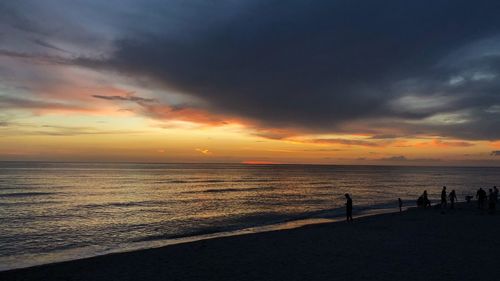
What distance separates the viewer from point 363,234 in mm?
20703

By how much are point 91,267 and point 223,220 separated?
1681cm

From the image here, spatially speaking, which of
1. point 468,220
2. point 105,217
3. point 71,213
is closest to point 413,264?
point 468,220

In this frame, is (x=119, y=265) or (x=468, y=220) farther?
(x=468, y=220)

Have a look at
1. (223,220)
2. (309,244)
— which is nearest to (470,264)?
(309,244)

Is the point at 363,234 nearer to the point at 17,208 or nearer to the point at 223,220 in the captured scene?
the point at 223,220

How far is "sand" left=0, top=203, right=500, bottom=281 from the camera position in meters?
12.8

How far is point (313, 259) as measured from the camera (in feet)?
49.2

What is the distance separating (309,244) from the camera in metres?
18.2

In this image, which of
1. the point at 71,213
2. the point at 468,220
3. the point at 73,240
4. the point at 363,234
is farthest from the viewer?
the point at 71,213

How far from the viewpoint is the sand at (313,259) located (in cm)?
1280

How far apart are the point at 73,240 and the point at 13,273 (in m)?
8.30

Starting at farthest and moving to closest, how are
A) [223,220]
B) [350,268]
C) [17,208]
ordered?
[17,208]
[223,220]
[350,268]

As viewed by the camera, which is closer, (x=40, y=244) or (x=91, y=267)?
(x=91, y=267)

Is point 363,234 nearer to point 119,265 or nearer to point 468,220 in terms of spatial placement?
point 468,220
